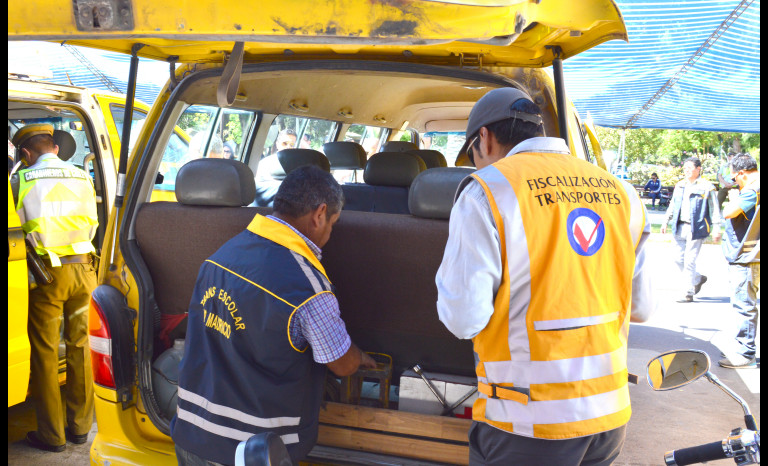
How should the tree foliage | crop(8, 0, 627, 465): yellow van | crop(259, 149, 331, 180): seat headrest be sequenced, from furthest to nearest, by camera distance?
the tree foliage → crop(259, 149, 331, 180): seat headrest → crop(8, 0, 627, 465): yellow van

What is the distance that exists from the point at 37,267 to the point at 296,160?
5.94 feet

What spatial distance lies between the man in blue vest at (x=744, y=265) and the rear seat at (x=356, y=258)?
456 cm

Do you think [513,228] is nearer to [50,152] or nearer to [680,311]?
[50,152]

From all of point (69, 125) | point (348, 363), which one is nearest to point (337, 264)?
point (348, 363)

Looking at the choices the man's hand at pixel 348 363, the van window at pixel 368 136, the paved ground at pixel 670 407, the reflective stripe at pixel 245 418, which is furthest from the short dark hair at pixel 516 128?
the van window at pixel 368 136

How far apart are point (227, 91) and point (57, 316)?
Result: 8.45 ft

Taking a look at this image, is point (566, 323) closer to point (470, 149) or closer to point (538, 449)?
point (538, 449)

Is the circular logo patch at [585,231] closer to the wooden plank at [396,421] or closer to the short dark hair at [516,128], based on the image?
the short dark hair at [516,128]

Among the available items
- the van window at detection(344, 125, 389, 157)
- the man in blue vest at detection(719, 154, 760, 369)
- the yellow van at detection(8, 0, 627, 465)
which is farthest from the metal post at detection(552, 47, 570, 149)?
the man in blue vest at detection(719, 154, 760, 369)

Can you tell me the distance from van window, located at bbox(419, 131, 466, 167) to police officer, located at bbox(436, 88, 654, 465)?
18.2 feet

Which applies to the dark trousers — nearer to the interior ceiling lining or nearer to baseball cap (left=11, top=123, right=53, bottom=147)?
the interior ceiling lining

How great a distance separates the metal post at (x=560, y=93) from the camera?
2.40 m

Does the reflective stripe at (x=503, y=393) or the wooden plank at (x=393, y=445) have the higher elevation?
the reflective stripe at (x=503, y=393)

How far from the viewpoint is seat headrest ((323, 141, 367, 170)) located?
5535 mm
